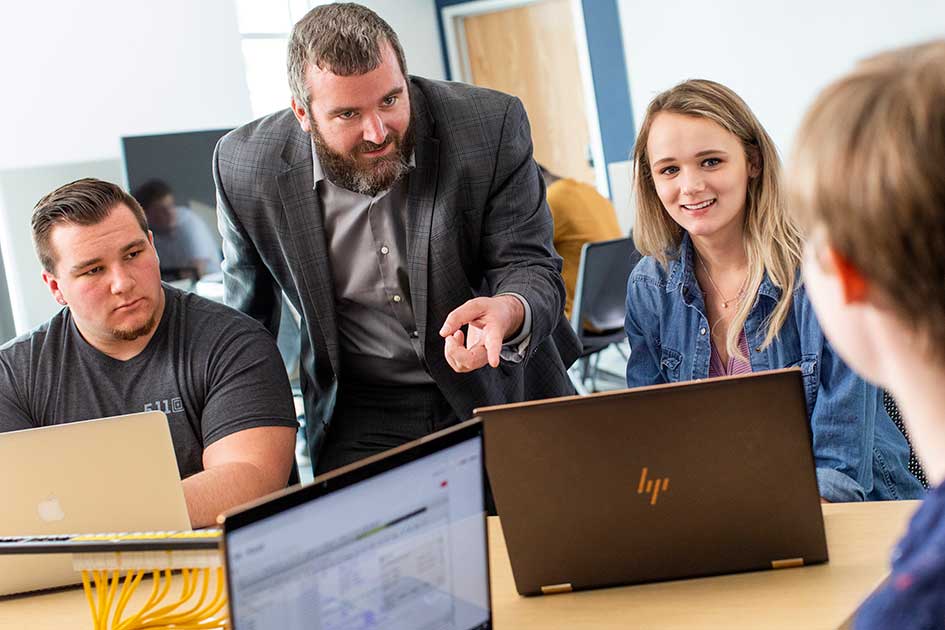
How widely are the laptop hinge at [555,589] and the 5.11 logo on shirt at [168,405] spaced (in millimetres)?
956

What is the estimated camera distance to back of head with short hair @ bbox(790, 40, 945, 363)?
748 millimetres

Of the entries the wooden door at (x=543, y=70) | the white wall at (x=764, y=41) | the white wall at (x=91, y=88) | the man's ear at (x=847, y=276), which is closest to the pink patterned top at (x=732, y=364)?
the man's ear at (x=847, y=276)

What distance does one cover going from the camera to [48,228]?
223cm

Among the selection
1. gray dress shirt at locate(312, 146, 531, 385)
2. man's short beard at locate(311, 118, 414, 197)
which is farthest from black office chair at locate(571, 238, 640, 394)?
man's short beard at locate(311, 118, 414, 197)

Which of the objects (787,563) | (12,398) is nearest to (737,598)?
(787,563)

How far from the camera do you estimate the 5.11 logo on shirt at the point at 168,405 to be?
219 centimetres

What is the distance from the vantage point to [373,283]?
2395mm

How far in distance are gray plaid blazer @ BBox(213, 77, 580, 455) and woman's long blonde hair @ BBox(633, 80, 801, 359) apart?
305mm

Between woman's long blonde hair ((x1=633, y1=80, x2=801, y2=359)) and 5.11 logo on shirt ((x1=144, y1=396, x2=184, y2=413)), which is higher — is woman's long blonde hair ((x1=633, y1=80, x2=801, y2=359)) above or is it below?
above

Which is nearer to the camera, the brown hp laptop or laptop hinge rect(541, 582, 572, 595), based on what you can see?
the brown hp laptop

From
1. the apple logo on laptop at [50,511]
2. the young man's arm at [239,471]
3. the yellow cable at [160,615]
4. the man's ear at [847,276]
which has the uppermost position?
the man's ear at [847,276]

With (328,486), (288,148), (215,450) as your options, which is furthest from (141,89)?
(328,486)

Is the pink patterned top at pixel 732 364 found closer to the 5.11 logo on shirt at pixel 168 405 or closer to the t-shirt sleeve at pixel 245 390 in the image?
the t-shirt sleeve at pixel 245 390

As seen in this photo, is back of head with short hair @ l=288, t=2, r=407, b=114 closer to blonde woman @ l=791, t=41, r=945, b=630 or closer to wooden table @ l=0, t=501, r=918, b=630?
wooden table @ l=0, t=501, r=918, b=630
